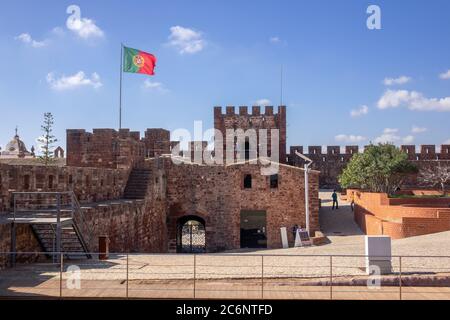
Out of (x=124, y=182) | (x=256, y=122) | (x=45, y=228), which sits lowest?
(x=45, y=228)

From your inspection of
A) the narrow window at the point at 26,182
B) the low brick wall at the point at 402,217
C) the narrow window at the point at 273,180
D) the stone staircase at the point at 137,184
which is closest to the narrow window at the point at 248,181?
the narrow window at the point at 273,180

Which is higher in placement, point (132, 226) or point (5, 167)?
point (5, 167)

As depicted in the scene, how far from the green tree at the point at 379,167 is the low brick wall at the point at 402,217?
5.34 m

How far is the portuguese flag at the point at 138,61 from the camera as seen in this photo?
26.0 m

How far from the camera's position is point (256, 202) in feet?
84.6

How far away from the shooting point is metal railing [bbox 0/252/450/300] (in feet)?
32.2

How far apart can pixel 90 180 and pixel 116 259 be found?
509 cm

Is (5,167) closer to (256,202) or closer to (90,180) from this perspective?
(90,180)

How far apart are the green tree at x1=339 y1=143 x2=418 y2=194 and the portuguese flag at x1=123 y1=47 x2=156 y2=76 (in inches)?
564

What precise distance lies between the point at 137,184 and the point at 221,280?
11728 millimetres

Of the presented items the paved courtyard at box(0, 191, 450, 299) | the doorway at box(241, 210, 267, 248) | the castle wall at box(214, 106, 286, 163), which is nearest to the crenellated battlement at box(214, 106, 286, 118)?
the castle wall at box(214, 106, 286, 163)

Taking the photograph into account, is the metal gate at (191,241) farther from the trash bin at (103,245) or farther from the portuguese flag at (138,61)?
the trash bin at (103,245)

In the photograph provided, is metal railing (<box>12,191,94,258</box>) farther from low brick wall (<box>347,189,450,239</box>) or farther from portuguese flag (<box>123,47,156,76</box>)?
low brick wall (<box>347,189,450,239</box>)
